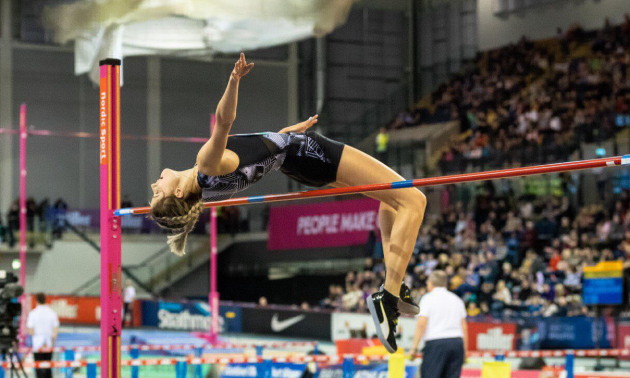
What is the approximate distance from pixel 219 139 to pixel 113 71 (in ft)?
5.90

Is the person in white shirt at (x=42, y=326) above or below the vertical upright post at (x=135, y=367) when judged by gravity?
above

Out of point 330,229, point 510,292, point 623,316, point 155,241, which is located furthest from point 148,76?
point 623,316

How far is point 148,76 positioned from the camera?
86.2 ft

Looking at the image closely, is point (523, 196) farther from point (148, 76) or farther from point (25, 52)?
point (25, 52)

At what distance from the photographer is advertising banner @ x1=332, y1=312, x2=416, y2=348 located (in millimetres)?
13961

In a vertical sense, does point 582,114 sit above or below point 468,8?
below

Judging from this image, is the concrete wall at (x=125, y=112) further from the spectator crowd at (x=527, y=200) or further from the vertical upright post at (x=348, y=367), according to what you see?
the vertical upright post at (x=348, y=367)

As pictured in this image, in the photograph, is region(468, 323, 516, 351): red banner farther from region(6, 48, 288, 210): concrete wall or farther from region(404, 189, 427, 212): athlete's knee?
region(6, 48, 288, 210): concrete wall

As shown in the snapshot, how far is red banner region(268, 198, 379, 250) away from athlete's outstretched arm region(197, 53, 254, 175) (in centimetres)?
1514

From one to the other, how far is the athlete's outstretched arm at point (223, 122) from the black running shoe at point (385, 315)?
1.16 metres

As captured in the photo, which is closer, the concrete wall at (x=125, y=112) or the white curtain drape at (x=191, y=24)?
the white curtain drape at (x=191, y=24)

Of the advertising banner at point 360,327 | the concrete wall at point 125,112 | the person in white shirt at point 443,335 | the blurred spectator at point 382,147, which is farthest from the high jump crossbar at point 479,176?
the concrete wall at point 125,112

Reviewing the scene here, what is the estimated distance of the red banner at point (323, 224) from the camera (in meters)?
20.3

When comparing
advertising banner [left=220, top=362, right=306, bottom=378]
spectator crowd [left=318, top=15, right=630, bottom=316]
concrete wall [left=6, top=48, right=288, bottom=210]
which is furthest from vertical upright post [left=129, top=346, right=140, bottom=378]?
concrete wall [left=6, top=48, right=288, bottom=210]
